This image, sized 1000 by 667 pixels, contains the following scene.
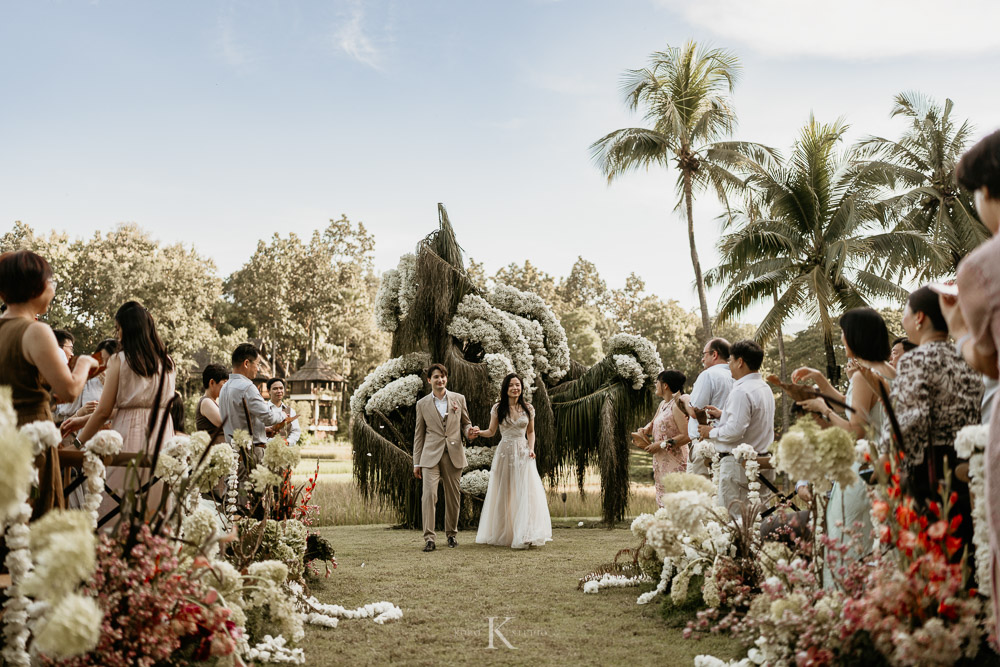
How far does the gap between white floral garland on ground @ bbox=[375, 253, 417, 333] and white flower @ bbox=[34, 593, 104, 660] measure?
35.2 feet

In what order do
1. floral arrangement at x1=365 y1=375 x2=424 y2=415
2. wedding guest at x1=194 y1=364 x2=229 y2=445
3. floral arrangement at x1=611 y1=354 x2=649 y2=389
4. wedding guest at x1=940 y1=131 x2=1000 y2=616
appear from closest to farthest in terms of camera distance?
wedding guest at x1=940 y1=131 x2=1000 y2=616 → wedding guest at x1=194 y1=364 x2=229 y2=445 → floral arrangement at x1=365 y1=375 x2=424 y2=415 → floral arrangement at x1=611 y1=354 x2=649 y2=389

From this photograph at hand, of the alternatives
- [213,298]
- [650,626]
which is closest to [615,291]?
[213,298]

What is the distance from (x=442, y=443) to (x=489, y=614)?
→ 435cm

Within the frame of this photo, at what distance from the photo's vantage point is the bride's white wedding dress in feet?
31.6

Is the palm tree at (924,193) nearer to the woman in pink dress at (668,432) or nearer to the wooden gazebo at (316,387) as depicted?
the woman in pink dress at (668,432)

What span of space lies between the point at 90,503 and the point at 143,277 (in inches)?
1664

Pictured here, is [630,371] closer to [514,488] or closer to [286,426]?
[514,488]

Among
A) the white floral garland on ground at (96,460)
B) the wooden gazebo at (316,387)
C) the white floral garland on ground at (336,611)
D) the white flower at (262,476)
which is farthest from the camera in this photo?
the wooden gazebo at (316,387)

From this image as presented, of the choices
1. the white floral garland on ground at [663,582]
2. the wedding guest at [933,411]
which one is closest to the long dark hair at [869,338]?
the wedding guest at [933,411]

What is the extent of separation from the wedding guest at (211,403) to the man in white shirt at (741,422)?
417 cm

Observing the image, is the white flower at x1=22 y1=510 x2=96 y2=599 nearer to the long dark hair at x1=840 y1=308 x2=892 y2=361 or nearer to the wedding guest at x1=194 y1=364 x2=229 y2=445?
the long dark hair at x1=840 y1=308 x2=892 y2=361

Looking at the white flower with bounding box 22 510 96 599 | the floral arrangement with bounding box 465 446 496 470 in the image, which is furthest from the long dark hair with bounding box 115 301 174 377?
the floral arrangement with bounding box 465 446 496 470

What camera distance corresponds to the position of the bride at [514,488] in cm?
966

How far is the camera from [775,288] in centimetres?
2655
